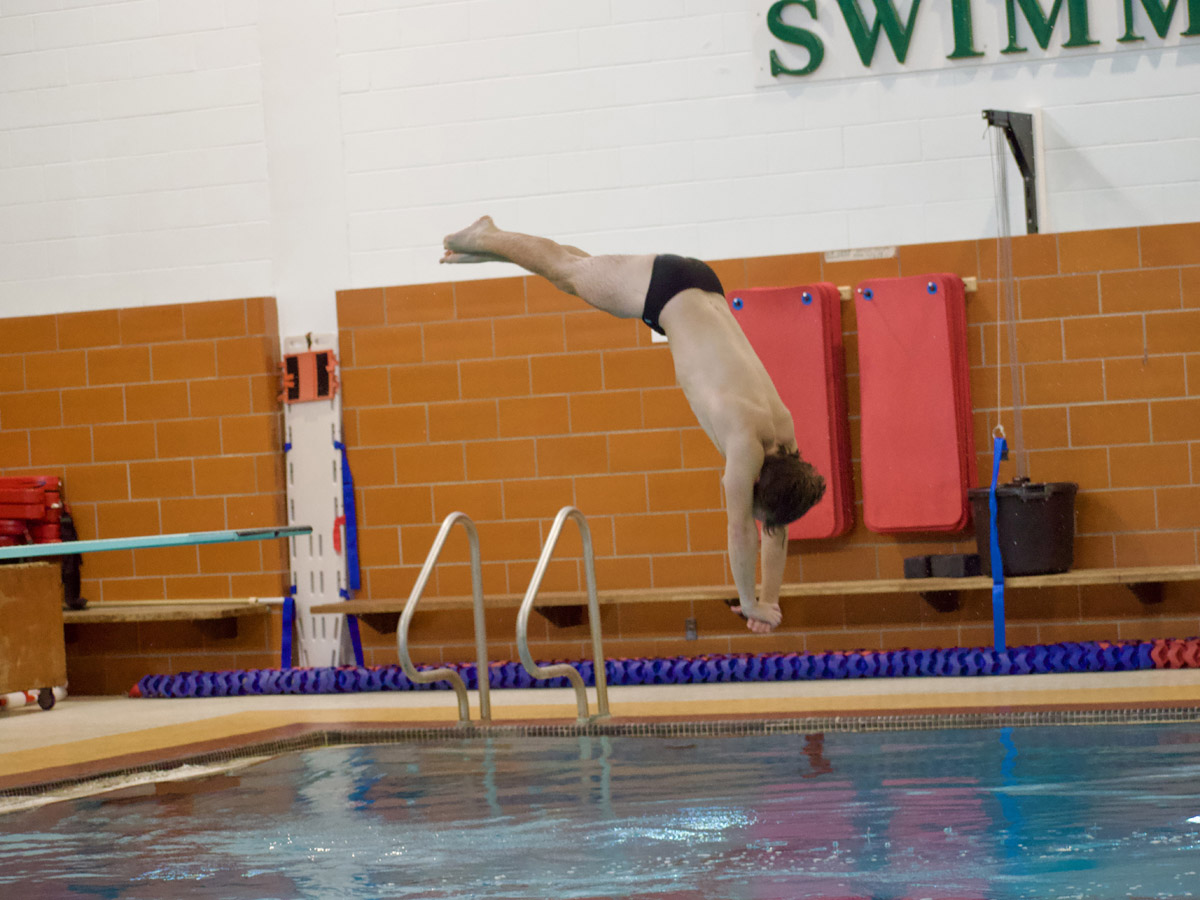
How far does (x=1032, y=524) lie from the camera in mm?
7035

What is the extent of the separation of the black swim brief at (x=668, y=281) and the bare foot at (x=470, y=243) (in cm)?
70

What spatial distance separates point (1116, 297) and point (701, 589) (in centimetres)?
260

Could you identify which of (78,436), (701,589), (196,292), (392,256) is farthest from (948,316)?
(78,436)

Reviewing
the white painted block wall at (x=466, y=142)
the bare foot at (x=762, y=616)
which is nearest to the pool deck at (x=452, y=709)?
the bare foot at (x=762, y=616)

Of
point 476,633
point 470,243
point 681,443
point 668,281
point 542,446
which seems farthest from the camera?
point 542,446

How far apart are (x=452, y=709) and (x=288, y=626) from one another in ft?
6.51

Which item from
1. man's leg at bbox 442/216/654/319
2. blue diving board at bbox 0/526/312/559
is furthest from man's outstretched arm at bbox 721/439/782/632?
blue diving board at bbox 0/526/312/559

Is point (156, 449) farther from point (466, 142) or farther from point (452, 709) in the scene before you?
point (452, 709)

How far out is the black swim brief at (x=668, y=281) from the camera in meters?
5.19

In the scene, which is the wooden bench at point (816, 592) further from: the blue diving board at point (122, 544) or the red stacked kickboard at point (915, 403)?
the blue diving board at point (122, 544)

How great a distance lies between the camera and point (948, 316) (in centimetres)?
729

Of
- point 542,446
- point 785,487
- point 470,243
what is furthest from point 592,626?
point 542,446

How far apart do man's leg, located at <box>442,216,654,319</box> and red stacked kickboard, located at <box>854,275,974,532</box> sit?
2349mm

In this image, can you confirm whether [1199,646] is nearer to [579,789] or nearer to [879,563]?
[879,563]
